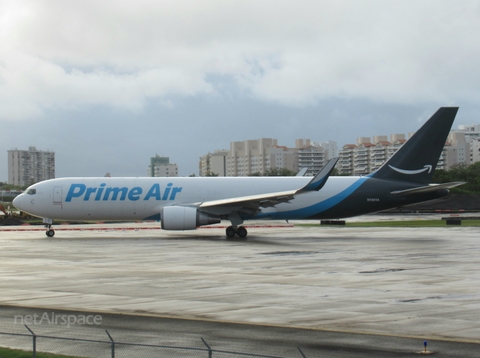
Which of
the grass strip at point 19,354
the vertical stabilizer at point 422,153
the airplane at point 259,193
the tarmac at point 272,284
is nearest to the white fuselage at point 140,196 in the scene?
the airplane at point 259,193

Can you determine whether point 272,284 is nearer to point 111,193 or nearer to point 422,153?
point 111,193

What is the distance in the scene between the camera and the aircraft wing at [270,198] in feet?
120

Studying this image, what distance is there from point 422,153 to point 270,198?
11.0 m

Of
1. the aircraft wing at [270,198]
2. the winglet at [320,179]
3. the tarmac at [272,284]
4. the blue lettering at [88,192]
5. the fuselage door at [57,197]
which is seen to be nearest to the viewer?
the tarmac at [272,284]

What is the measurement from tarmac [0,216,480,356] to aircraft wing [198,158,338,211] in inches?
152

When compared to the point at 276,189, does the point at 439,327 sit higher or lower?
lower

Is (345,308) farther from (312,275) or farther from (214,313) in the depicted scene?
(312,275)

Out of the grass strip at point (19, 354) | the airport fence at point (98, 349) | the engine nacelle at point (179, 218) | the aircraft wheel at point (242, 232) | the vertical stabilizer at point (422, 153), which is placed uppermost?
the vertical stabilizer at point (422, 153)

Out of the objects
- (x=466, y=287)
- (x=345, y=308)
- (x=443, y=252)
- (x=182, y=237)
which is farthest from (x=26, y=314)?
(x=182, y=237)

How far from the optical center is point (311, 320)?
13.6 metres

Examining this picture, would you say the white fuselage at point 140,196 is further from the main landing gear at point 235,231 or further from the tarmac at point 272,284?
the tarmac at point 272,284

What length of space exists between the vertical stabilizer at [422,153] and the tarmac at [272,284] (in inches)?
306

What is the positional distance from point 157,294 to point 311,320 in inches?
215

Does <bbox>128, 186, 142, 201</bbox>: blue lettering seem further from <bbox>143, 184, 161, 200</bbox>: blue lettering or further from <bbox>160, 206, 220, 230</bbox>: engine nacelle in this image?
<bbox>160, 206, 220, 230</bbox>: engine nacelle
